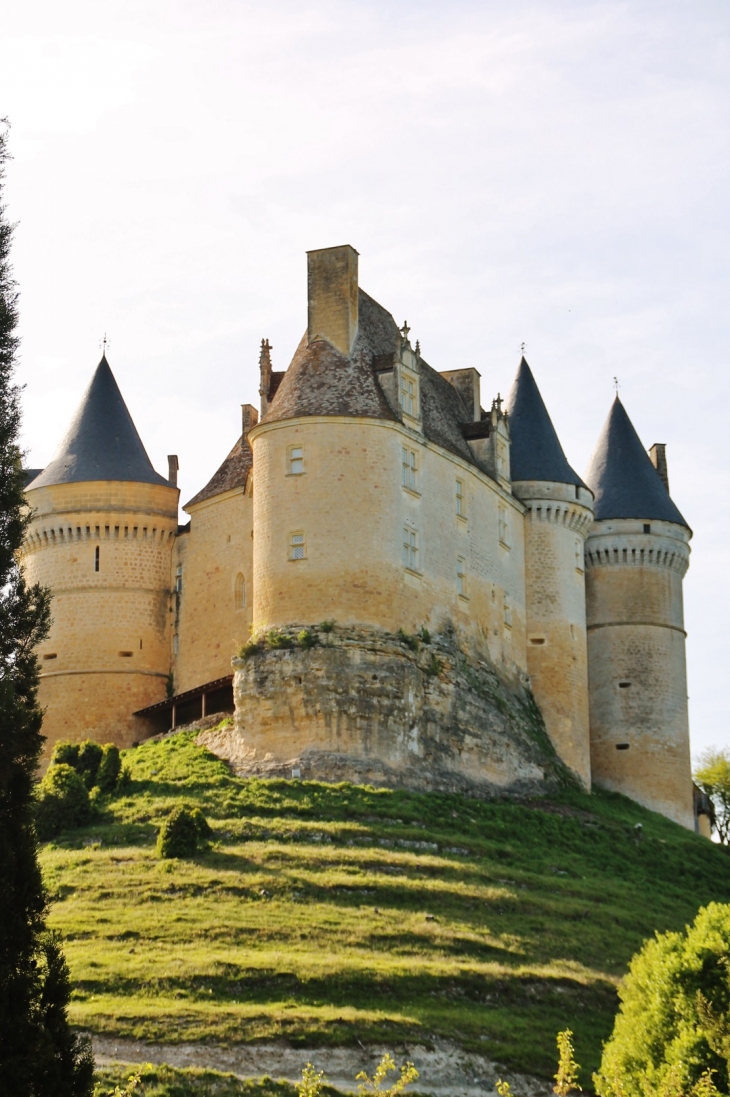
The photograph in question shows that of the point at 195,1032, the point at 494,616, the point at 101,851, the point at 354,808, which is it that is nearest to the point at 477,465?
the point at 494,616

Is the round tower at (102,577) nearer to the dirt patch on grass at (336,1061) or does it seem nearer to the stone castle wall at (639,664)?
the stone castle wall at (639,664)

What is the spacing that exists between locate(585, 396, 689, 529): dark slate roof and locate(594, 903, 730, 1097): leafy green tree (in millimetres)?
34010

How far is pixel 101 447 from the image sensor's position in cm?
6488

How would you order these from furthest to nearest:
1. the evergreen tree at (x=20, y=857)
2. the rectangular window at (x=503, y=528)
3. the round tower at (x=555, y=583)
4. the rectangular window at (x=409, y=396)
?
1. the round tower at (x=555, y=583)
2. the rectangular window at (x=503, y=528)
3. the rectangular window at (x=409, y=396)
4. the evergreen tree at (x=20, y=857)

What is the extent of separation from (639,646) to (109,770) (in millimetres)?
23641

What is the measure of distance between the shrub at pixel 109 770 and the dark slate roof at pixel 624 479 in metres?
24.4

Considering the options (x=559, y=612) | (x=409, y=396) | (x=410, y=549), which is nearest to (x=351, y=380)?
(x=409, y=396)

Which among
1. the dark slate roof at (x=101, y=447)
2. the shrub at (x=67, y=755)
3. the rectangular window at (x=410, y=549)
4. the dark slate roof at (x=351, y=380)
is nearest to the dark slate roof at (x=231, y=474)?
the dark slate roof at (x=101, y=447)

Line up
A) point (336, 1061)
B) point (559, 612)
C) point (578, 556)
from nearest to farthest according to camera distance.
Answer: point (336, 1061)
point (559, 612)
point (578, 556)

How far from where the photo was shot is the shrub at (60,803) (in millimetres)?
50328

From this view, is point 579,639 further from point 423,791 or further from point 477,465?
point 423,791

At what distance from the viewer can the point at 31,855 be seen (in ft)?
80.2

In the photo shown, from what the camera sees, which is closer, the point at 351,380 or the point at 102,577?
the point at 351,380

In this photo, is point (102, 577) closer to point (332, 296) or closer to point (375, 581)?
point (375, 581)
